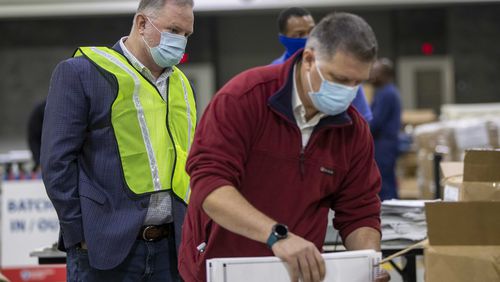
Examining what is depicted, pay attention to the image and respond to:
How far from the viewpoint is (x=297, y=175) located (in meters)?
2.37

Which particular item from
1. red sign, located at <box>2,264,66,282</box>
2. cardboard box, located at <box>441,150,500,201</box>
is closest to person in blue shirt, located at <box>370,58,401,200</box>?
red sign, located at <box>2,264,66,282</box>

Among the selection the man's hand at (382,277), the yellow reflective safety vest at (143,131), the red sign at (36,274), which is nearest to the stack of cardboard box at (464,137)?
the red sign at (36,274)

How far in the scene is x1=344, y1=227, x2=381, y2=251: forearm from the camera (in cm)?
247

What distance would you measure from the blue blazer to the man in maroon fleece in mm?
393

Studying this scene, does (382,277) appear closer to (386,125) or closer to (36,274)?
(36,274)

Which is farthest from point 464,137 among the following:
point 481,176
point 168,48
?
point 168,48

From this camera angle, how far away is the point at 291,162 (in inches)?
93.0

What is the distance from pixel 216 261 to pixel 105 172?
2.65ft

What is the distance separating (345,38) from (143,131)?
98 centimetres

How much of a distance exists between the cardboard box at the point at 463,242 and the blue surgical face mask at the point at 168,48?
983 mm

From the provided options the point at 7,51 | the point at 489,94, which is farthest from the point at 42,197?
the point at 489,94

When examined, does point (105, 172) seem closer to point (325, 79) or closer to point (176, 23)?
point (176, 23)

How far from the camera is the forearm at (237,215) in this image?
7.10ft

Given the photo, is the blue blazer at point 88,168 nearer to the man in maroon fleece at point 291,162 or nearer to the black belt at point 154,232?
the black belt at point 154,232
